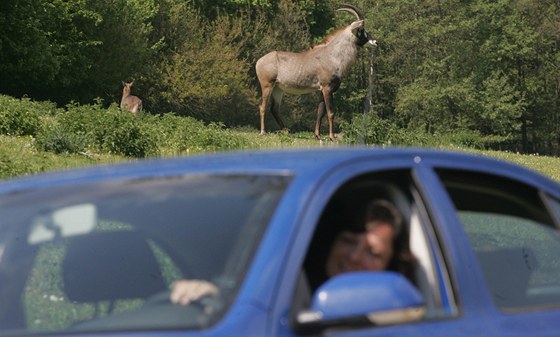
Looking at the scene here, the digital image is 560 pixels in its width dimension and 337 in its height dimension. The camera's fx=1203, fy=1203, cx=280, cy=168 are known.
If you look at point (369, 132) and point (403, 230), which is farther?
point (369, 132)

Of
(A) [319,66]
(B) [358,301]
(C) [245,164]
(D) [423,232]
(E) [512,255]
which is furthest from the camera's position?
(A) [319,66]

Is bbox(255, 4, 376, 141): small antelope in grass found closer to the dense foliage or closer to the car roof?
the dense foliage

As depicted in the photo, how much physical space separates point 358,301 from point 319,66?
98.0 feet

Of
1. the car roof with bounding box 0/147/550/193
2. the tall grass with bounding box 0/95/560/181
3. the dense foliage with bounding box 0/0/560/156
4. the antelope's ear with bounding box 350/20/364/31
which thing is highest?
the dense foliage with bounding box 0/0/560/156

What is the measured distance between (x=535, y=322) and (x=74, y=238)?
5.59ft

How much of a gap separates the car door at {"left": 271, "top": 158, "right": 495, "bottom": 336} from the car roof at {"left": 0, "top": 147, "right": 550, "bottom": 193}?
0.05m

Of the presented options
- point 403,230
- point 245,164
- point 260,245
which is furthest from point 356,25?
point 260,245

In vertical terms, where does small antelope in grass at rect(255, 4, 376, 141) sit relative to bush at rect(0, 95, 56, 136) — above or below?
above

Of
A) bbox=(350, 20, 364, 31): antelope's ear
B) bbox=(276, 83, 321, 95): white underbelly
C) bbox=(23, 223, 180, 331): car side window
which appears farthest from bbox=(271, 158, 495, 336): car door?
bbox=(276, 83, 321, 95): white underbelly

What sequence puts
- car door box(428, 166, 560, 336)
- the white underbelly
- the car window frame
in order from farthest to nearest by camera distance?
the white underbelly → car door box(428, 166, 560, 336) → the car window frame

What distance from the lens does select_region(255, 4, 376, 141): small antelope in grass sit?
107 ft

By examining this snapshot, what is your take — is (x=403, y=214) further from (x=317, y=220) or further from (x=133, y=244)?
(x=133, y=244)

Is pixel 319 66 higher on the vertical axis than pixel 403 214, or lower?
higher

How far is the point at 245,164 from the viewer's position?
3920mm
